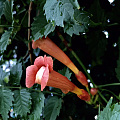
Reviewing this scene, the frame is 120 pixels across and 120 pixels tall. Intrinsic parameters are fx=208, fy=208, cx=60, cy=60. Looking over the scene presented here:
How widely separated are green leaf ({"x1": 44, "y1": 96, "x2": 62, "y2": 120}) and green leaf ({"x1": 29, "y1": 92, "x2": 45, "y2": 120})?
7cm

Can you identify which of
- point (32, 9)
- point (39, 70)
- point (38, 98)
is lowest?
point (38, 98)

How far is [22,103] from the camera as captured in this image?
1.15 meters

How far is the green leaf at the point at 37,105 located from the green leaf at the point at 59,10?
1.58ft

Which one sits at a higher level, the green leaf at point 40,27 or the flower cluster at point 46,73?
the green leaf at point 40,27

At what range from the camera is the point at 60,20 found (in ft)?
2.78

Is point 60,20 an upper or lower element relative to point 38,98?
upper

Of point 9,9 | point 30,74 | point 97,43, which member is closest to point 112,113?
point 30,74

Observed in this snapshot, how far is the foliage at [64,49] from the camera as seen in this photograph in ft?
2.96

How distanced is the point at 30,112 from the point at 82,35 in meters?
0.63

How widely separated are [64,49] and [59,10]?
0.59 m

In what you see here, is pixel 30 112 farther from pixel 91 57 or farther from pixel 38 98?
→ pixel 91 57

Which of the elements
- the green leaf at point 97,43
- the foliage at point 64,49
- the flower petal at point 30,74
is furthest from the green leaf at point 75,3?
the green leaf at point 97,43

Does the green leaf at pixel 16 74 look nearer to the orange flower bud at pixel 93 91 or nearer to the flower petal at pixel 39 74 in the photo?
the flower petal at pixel 39 74

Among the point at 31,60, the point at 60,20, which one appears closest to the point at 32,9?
the point at 31,60
